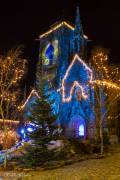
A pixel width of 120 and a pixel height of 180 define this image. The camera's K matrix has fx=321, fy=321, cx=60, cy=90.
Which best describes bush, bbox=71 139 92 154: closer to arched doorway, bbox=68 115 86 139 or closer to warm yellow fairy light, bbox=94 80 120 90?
warm yellow fairy light, bbox=94 80 120 90

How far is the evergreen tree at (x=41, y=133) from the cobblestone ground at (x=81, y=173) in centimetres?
194

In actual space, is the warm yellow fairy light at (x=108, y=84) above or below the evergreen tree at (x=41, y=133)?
above

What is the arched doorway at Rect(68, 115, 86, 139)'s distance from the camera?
39.8 metres

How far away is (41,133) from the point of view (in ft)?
73.9

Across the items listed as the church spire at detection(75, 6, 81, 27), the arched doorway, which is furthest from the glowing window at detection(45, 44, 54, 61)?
the arched doorway

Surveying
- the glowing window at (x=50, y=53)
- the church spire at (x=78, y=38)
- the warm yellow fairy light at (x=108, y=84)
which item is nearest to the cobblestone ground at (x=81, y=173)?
the warm yellow fairy light at (x=108, y=84)

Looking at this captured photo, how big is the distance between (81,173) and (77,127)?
22.1 m

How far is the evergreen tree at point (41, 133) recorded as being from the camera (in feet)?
72.4

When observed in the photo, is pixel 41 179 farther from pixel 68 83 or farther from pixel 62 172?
pixel 68 83

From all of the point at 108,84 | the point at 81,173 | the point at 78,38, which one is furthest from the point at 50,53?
the point at 81,173

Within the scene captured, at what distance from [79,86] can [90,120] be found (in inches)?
185

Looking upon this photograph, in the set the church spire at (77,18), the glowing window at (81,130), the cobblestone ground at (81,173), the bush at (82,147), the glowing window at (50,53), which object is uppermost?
the church spire at (77,18)

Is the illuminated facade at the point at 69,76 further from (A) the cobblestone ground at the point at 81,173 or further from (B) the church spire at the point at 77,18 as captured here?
(A) the cobblestone ground at the point at 81,173

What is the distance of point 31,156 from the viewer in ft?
72.3
